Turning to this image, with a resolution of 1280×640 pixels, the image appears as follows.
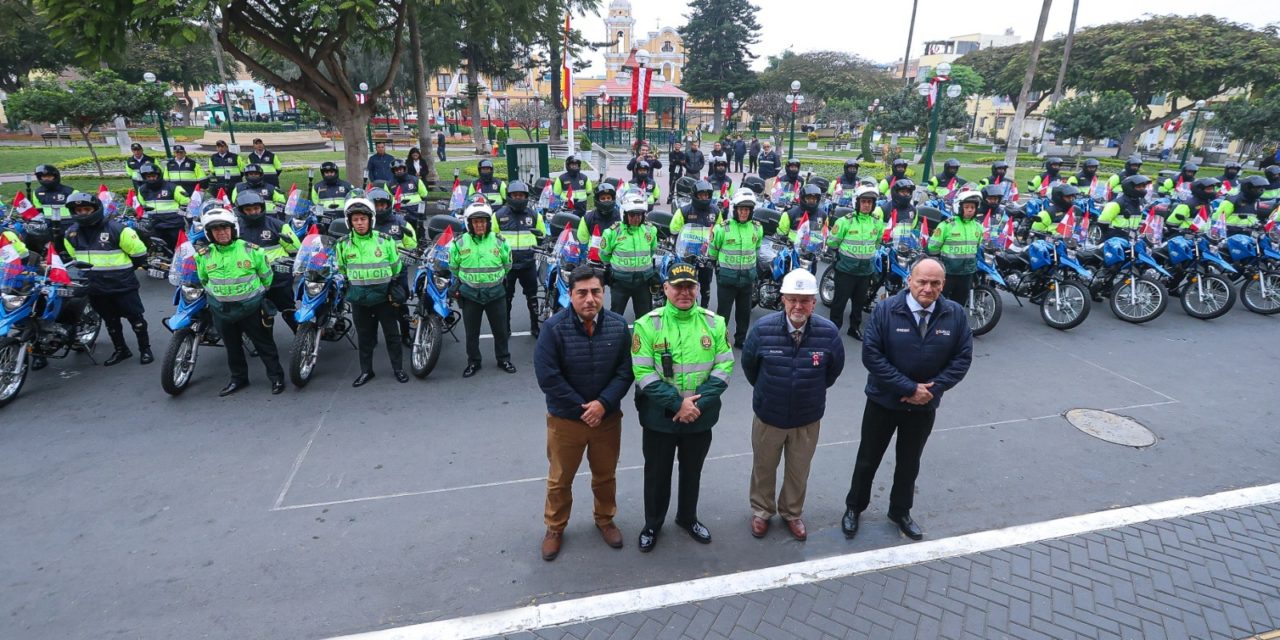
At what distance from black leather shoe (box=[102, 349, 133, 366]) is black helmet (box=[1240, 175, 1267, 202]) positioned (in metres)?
14.4

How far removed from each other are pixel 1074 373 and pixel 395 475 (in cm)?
688

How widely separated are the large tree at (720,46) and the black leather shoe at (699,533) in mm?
54133

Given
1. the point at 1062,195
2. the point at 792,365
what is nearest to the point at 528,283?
the point at 792,365

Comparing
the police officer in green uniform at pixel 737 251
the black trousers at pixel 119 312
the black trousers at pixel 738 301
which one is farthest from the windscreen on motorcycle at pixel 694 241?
the black trousers at pixel 119 312

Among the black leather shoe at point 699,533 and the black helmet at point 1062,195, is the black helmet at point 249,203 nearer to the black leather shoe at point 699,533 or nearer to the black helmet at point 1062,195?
the black leather shoe at point 699,533

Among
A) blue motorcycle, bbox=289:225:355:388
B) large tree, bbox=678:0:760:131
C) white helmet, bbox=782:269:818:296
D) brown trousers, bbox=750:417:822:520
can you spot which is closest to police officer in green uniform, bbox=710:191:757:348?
brown trousers, bbox=750:417:822:520

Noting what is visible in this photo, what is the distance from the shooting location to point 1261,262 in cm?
907

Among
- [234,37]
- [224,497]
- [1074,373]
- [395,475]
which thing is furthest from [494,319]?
[234,37]

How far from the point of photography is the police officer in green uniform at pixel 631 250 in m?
6.90

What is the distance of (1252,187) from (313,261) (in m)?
12.3

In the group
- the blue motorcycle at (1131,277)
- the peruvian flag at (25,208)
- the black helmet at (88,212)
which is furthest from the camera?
the peruvian flag at (25,208)

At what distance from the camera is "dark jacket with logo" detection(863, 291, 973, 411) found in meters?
3.73

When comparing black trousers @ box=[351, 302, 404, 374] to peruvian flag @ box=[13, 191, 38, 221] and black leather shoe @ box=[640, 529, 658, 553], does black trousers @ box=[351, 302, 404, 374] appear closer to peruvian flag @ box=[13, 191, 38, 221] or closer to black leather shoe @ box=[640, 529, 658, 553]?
black leather shoe @ box=[640, 529, 658, 553]

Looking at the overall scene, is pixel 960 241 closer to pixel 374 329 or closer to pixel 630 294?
pixel 630 294
